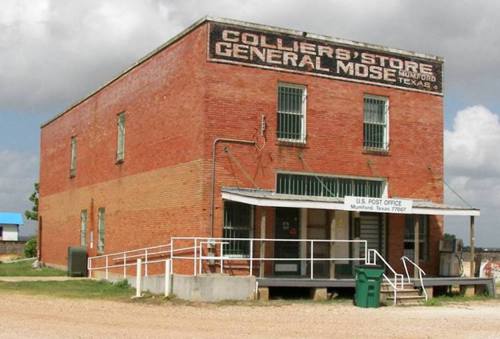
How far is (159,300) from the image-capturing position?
21.1 m

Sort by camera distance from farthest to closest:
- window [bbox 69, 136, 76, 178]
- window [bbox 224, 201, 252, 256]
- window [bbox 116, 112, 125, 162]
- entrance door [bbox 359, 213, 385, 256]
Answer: window [bbox 69, 136, 76, 178] < window [bbox 116, 112, 125, 162] < entrance door [bbox 359, 213, 385, 256] < window [bbox 224, 201, 252, 256]

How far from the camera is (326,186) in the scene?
24.5 meters

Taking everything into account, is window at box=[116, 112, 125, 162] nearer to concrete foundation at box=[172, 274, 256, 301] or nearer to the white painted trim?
the white painted trim

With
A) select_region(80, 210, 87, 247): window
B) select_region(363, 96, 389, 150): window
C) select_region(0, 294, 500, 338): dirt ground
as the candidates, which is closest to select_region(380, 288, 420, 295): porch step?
select_region(0, 294, 500, 338): dirt ground

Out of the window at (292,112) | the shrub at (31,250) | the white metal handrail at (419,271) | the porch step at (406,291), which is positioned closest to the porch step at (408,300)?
the porch step at (406,291)

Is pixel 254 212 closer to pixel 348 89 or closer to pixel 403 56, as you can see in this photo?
pixel 348 89

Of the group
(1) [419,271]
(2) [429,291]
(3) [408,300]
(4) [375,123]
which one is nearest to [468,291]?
(2) [429,291]

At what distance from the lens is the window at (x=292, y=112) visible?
23906 millimetres

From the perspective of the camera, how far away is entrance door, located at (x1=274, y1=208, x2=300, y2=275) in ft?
77.4

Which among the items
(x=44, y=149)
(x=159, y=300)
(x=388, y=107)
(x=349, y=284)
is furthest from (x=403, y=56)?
(x=44, y=149)

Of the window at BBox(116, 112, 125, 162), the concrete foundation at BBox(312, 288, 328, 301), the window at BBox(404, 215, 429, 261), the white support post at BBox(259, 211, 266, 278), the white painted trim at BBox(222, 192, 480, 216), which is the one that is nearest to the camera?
the white painted trim at BBox(222, 192, 480, 216)

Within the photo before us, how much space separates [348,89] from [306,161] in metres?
2.87

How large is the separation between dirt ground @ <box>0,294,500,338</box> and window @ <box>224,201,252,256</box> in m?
2.84

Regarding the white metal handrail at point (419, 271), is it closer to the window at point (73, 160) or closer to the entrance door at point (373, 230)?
the entrance door at point (373, 230)
